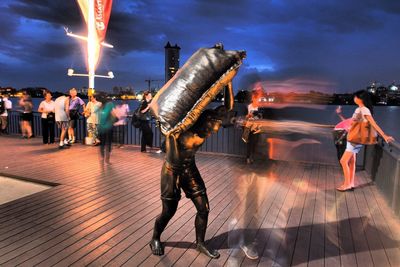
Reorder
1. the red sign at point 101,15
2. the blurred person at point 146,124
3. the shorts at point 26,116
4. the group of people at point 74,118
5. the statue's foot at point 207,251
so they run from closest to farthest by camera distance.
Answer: the statue's foot at point 207,251
the blurred person at point 146,124
the group of people at point 74,118
the red sign at point 101,15
the shorts at point 26,116

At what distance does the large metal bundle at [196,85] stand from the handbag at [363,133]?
3538 mm

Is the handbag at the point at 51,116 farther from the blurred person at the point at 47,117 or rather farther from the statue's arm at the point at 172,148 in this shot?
the statue's arm at the point at 172,148

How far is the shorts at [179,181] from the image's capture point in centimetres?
309

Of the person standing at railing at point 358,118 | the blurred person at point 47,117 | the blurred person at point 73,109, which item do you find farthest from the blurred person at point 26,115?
the person standing at railing at point 358,118

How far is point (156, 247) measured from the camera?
334cm

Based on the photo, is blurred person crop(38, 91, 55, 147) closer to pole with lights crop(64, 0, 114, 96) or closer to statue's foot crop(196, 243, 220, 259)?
pole with lights crop(64, 0, 114, 96)

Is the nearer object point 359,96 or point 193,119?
point 193,119

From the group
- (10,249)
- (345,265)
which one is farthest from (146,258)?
(345,265)

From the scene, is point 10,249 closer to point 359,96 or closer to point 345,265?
point 345,265

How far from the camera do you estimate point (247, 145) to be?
26.3ft

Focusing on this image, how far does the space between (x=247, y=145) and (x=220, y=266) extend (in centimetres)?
512

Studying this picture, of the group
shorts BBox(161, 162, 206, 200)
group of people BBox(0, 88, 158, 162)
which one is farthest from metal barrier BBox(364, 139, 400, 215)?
group of people BBox(0, 88, 158, 162)

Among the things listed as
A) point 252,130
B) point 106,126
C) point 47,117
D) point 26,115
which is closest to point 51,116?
point 47,117

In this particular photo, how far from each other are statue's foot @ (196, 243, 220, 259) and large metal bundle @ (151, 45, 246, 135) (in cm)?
142
